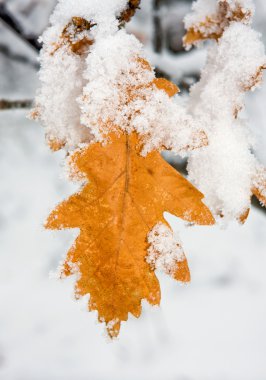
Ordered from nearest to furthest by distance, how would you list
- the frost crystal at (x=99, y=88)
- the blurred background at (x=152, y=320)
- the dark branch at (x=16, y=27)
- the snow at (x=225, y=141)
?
the frost crystal at (x=99, y=88), the snow at (x=225, y=141), the dark branch at (x=16, y=27), the blurred background at (x=152, y=320)

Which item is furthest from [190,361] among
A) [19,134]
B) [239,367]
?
[19,134]

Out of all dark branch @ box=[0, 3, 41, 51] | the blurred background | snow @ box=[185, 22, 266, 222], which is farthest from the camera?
the blurred background

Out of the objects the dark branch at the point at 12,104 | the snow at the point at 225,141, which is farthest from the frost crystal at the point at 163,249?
the dark branch at the point at 12,104

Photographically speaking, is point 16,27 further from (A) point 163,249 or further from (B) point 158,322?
(B) point 158,322

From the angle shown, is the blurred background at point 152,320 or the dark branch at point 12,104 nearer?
the dark branch at point 12,104

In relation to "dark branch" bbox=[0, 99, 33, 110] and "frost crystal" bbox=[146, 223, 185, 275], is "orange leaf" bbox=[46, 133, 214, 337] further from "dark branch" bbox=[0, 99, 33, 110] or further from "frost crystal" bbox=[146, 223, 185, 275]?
"dark branch" bbox=[0, 99, 33, 110]

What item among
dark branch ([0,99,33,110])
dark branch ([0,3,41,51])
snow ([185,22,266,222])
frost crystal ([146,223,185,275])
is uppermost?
dark branch ([0,3,41,51])

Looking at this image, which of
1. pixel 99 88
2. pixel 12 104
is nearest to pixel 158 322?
pixel 12 104

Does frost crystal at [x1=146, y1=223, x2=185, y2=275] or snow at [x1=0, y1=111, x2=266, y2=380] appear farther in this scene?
snow at [x1=0, y1=111, x2=266, y2=380]

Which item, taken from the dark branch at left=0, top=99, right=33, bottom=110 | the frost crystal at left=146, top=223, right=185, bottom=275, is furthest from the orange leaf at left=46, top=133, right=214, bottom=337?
the dark branch at left=0, top=99, right=33, bottom=110

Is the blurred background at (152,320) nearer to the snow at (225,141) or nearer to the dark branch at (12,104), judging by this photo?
the dark branch at (12,104)
